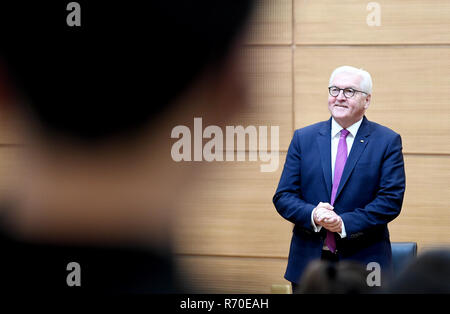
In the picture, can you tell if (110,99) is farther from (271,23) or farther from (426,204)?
(426,204)

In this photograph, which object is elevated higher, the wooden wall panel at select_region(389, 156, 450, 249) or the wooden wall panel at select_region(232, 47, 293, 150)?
the wooden wall panel at select_region(232, 47, 293, 150)

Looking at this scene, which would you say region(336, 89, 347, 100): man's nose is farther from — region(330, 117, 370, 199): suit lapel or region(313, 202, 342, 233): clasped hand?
region(313, 202, 342, 233): clasped hand

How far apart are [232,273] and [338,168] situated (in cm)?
198

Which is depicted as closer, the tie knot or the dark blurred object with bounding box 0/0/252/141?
the tie knot

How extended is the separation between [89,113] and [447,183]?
261cm

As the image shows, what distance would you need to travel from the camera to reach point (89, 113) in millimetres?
4488

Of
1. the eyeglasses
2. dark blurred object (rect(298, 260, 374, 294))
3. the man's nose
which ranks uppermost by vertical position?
the eyeglasses

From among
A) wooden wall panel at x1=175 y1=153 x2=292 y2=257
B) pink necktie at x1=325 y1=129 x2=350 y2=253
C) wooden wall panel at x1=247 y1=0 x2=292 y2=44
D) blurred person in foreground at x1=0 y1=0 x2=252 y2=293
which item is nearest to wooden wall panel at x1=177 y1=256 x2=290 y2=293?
wooden wall panel at x1=175 y1=153 x2=292 y2=257

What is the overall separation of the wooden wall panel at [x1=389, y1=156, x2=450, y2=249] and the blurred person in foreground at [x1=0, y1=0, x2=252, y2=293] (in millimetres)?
1416

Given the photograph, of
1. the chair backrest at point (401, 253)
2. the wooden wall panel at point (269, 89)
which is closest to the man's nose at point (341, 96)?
the chair backrest at point (401, 253)

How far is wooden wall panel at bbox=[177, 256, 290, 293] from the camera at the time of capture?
4.32m

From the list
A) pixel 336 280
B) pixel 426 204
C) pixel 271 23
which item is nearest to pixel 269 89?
pixel 271 23
